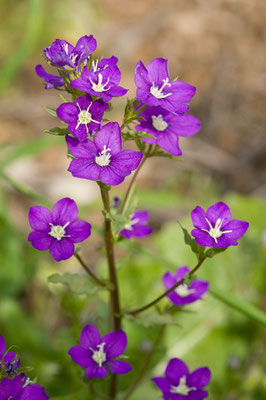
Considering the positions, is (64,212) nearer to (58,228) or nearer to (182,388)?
(58,228)

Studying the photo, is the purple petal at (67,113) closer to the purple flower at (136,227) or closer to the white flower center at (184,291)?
the purple flower at (136,227)

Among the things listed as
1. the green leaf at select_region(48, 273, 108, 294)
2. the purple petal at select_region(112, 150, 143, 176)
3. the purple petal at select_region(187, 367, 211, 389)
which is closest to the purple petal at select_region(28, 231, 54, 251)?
the green leaf at select_region(48, 273, 108, 294)

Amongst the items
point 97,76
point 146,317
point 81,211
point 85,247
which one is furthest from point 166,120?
point 85,247

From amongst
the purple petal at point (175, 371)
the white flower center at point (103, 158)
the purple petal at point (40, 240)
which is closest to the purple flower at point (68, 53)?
the white flower center at point (103, 158)

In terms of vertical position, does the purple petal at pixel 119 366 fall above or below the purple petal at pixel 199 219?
below

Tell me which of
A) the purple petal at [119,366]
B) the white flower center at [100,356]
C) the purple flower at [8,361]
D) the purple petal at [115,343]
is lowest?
the purple flower at [8,361]

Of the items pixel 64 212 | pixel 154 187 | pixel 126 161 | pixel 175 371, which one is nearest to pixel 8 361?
pixel 64 212

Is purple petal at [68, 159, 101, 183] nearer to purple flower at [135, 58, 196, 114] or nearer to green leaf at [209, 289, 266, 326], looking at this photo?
purple flower at [135, 58, 196, 114]
